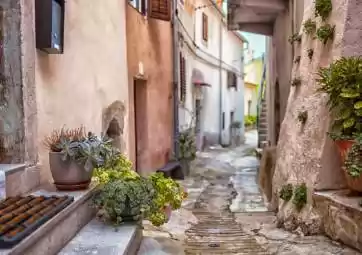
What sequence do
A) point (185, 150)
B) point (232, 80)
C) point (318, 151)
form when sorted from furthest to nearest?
point (232, 80)
point (185, 150)
point (318, 151)

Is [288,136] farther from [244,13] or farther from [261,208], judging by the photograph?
[244,13]

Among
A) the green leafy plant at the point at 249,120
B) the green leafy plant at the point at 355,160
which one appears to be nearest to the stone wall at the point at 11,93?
Result: the green leafy plant at the point at 355,160

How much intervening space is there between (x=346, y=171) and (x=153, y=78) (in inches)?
216

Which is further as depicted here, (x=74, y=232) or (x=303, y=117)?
(x=303, y=117)

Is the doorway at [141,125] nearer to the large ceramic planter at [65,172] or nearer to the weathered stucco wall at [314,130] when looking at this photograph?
the weathered stucco wall at [314,130]

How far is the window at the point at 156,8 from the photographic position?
8.29m

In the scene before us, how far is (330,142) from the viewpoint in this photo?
4430 millimetres

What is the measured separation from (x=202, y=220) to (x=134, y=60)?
3.08 metres

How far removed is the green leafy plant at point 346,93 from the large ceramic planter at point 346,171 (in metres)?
0.07

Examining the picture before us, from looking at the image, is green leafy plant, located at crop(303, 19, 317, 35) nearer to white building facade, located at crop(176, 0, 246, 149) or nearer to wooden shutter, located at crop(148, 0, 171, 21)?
wooden shutter, located at crop(148, 0, 171, 21)

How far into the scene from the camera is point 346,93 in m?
3.95

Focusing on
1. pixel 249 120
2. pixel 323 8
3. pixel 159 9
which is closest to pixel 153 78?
pixel 159 9

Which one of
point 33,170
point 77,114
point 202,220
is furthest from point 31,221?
point 202,220

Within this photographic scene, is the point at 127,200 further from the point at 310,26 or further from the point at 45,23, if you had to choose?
the point at 310,26
